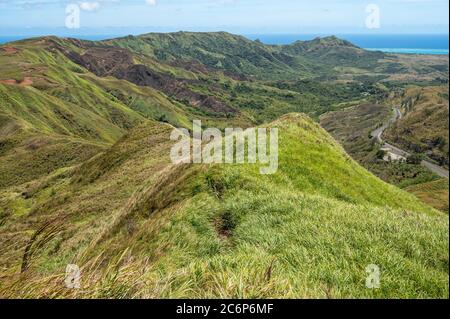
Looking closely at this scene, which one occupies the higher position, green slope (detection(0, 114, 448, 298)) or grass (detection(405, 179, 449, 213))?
green slope (detection(0, 114, 448, 298))

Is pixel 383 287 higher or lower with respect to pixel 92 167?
higher

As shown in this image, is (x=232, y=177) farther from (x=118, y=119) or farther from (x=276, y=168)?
(x=118, y=119)

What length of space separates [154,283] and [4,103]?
156 meters

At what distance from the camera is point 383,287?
7.14m

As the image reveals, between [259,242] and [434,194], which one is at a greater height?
[259,242]

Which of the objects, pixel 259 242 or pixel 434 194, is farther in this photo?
pixel 434 194

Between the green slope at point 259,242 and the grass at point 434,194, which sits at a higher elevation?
the green slope at point 259,242

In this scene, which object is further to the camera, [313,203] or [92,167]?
[92,167]

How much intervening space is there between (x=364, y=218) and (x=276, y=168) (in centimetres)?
738

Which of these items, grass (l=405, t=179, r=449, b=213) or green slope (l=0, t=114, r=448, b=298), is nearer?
green slope (l=0, t=114, r=448, b=298)

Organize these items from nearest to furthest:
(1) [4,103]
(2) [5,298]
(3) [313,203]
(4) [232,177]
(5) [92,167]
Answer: (2) [5,298] → (3) [313,203] → (4) [232,177] → (5) [92,167] → (1) [4,103]

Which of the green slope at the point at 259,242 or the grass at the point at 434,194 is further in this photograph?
the grass at the point at 434,194

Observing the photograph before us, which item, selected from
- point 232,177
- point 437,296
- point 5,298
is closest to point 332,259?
point 437,296
